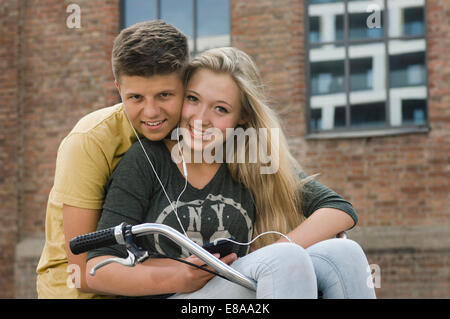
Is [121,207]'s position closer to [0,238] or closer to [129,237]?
[129,237]

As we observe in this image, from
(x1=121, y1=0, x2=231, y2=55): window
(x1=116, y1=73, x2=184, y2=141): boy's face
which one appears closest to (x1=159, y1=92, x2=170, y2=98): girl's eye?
(x1=116, y1=73, x2=184, y2=141): boy's face

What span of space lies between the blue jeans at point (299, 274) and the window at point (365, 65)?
18.5 ft

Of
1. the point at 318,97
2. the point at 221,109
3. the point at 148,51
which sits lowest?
the point at 221,109

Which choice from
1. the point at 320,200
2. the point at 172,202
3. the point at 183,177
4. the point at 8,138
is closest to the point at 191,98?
the point at 183,177

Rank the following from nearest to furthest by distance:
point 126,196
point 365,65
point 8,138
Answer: point 126,196 → point 365,65 → point 8,138

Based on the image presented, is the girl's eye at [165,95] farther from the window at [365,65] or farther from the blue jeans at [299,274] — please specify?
the window at [365,65]

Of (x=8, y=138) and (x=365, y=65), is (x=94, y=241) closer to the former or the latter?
(x=365, y=65)

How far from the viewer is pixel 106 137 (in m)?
2.53

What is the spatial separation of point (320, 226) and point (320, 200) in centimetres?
15

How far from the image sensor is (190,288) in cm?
Result: 213

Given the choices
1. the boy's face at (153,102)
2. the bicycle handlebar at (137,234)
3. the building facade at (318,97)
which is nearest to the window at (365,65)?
the building facade at (318,97)

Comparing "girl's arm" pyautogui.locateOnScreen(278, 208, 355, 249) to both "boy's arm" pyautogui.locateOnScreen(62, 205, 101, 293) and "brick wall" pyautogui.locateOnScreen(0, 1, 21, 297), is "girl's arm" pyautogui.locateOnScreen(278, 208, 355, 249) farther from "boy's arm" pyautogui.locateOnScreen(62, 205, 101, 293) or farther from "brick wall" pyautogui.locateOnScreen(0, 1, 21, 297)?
"brick wall" pyautogui.locateOnScreen(0, 1, 21, 297)

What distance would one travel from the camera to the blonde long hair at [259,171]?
2.62 metres

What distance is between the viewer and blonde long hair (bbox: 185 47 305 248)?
262 centimetres
